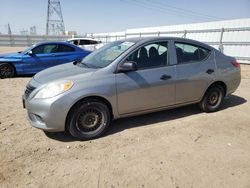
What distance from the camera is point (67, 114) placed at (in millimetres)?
3525

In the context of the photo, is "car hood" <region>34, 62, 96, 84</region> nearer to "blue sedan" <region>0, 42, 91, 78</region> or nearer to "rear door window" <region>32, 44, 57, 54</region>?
"blue sedan" <region>0, 42, 91, 78</region>

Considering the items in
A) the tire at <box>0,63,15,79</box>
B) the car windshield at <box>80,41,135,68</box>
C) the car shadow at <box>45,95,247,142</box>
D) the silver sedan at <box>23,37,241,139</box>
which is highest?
the car windshield at <box>80,41,135,68</box>

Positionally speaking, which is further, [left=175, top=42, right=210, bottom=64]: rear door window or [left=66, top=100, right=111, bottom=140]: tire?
[left=175, top=42, right=210, bottom=64]: rear door window

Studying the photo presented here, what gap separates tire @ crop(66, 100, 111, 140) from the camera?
3591mm

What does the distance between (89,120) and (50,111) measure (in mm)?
653

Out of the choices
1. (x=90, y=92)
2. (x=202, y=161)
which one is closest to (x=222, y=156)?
(x=202, y=161)

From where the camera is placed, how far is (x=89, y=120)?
3.76 m

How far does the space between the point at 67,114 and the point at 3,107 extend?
2.66m

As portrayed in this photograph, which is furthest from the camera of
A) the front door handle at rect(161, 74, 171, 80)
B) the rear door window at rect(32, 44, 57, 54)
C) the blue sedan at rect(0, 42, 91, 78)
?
the rear door window at rect(32, 44, 57, 54)

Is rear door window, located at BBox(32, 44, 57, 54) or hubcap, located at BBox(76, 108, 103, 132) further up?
rear door window, located at BBox(32, 44, 57, 54)

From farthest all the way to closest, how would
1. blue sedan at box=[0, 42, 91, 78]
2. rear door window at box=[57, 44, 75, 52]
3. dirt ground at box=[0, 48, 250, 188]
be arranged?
rear door window at box=[57, 44, 75, 52]
blue sedan at box=[0, 42, 91, 78]
dirt ground at box=[0, 48, 250, 188]

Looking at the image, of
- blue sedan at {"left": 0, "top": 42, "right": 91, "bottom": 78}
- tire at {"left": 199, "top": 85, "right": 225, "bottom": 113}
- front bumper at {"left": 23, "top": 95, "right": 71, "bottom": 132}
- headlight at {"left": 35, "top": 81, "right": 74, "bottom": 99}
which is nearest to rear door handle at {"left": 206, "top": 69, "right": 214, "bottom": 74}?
tire at {"left": 199, "top": 85, "right": 225, "bottom": 113}

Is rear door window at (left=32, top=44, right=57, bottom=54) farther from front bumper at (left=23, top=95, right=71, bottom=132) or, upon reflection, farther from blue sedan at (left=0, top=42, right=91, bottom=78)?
front bumper at (left=23, top=95, right=71, bottom=132)

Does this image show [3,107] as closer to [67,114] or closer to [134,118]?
[67,114]
